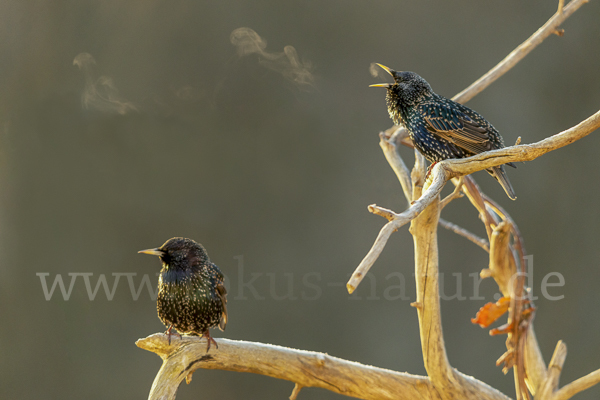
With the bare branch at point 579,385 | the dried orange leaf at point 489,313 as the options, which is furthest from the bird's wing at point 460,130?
the bare branch at point 579,385

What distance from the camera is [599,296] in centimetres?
384

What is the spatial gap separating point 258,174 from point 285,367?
1.66m

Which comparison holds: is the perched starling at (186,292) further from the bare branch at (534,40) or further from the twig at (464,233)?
the bare branch at (534,40)

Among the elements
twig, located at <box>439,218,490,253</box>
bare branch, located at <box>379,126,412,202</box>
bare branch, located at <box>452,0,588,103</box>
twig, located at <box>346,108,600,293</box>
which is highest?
bare branch, located at <box>452,0,588,103</box>

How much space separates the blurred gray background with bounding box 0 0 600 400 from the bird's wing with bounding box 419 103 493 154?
59.9 inches

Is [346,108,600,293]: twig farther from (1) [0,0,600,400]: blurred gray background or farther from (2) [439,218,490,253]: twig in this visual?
(1) [0,0,600,400]: blurred gray background

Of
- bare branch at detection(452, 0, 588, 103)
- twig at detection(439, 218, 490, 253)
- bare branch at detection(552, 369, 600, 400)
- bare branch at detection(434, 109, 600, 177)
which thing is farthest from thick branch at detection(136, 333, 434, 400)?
bare branch at detection(452, 0, 588, 103)

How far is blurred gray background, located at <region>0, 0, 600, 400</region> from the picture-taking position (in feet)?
10.00

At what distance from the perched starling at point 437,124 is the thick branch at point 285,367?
86cm

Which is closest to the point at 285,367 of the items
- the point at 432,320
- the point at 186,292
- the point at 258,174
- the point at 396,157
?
the point at 186,292

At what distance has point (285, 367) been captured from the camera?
1.89 m

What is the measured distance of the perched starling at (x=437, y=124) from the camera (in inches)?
76.0

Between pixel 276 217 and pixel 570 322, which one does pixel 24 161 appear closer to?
pixel 276 217

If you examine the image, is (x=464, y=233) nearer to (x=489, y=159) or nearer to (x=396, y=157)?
(x=396, y=157)
